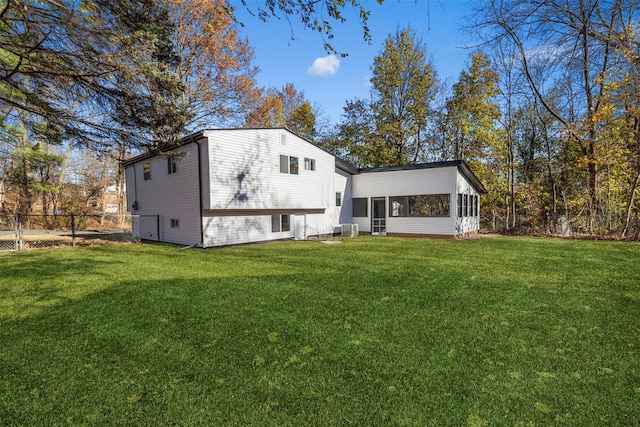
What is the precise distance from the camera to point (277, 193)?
1373cm

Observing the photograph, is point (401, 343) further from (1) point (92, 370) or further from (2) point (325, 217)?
(2) point (325, 217)

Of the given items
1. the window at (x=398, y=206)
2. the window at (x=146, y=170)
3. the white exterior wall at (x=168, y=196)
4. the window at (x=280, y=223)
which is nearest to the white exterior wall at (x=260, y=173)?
the window at (x=280, y=223)

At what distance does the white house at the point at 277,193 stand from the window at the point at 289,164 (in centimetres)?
4

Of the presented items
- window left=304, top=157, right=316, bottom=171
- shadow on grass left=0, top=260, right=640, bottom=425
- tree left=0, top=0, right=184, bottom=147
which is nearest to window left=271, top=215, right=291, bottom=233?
window left=304, top=157, right=316, bottom=171

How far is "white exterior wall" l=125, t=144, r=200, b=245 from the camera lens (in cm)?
1234

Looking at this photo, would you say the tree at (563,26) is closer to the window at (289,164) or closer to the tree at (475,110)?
the window at (289,164)

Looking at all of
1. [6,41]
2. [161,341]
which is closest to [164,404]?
[161,341]

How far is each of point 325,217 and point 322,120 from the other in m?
13.0

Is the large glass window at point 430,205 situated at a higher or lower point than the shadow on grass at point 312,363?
higher

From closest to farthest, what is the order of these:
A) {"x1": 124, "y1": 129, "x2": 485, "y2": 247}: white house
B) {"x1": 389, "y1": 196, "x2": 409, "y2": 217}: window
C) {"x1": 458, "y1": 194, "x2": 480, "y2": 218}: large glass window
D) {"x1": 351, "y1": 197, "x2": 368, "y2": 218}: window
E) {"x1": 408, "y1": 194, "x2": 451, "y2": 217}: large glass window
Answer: {"x1": 124, "y1": 129, "x2": 485, "y2": 247}: white house → {"x1": 408, "y1": 194, "x2": 451, "y2": 217}: large glass window → {"x1": 458, "y1": 194, "x2": 480, "y2": 218}: large glass window → {"x1": 389, "y1": 196, "x2": 409, "y2": 217}: window → {"x1": 351, "y1": 197, "x2": 368, "y2": 218}: window

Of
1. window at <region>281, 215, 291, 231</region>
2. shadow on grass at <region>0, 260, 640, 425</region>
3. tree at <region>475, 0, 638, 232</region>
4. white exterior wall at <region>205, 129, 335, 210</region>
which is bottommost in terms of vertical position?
shadow on grass at <region>0, 260, 640, 425</region>

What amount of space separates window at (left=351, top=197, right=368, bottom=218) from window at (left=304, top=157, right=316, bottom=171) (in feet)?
12.6

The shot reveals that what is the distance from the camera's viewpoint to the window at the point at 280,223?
46.9 feet

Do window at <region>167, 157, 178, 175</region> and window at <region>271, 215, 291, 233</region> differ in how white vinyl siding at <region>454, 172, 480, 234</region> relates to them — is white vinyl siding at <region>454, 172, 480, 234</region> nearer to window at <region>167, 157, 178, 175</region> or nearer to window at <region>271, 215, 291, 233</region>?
window at <region>271, 215, 291, 233</region>
